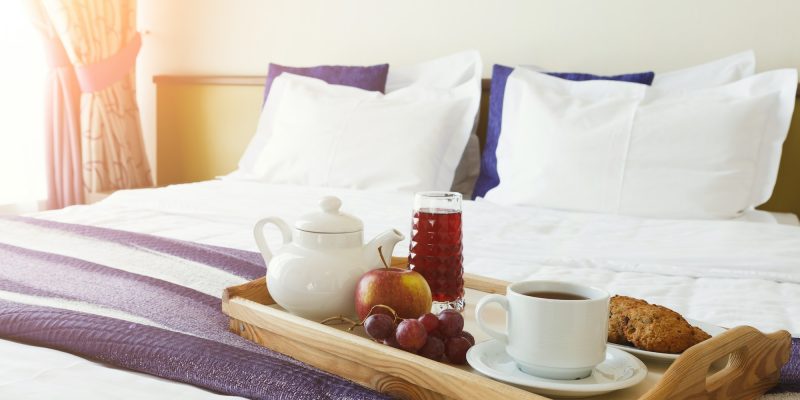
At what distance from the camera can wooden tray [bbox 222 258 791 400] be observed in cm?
71

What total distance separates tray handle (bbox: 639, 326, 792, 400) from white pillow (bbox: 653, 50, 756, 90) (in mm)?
1511

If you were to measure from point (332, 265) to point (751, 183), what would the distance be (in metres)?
1.41

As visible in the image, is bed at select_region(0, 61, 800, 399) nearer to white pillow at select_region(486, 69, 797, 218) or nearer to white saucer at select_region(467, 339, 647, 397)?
white pillow at select_region(486, 69, 797, 218)

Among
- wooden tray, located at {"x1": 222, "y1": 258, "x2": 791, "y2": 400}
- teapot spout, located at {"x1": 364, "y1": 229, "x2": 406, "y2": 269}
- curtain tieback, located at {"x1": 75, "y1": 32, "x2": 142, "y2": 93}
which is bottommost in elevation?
wooden tray, located at {"x1": 222, "y1": 258, "x2": 791, "y2": 400}

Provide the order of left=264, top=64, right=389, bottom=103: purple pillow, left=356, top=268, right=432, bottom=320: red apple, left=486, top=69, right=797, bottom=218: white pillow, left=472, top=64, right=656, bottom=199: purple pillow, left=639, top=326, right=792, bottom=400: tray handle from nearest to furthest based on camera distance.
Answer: left=639, top=326, right=792, bottom=400: tray handle < left=356, top=268, right=432, bottom=320: red apple < left=486, top=69, right=797, bottom=218: white pillow < left=472, top=64, right=656, bottom=199: purple pillow < left=264, top=64, right=389, bottom=103: purple pillow

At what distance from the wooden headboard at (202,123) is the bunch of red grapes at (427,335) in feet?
8.12

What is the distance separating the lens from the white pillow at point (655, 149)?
1.89 m

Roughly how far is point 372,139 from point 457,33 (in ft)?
2.22

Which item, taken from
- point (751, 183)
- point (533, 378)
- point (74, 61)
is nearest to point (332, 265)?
point (533, 378)

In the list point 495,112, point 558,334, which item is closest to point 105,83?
point 495,112

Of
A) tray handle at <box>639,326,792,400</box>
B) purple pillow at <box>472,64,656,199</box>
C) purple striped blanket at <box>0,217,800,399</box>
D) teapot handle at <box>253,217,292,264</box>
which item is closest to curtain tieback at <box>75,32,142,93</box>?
purple striped blanket at <box>0,217,800,399</box>

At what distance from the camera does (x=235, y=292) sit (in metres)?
1.01

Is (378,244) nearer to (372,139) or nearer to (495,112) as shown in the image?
(372,139)

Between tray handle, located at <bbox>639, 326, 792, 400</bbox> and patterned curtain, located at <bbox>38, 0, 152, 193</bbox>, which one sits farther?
patterned curtain, located at <bbox>38, 0, 152, 193</bbox>
